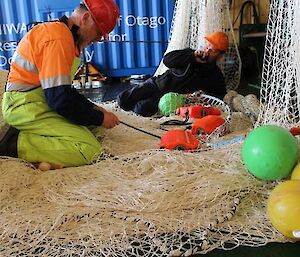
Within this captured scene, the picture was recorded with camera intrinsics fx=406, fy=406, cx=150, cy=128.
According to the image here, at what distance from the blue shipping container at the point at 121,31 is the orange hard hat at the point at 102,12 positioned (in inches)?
122

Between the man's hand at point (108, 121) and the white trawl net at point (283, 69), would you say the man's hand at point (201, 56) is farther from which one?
the man's hand at point (108, 121)

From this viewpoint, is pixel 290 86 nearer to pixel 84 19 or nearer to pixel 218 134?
pixel 218 134

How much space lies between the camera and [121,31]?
16.5ft

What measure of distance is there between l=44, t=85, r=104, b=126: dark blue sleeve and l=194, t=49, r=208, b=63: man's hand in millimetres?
1337

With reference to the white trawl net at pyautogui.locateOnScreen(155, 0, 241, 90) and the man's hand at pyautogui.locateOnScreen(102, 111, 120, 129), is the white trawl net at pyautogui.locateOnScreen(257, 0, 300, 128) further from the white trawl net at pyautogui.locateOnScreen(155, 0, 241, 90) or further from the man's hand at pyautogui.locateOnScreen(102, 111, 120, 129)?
the white trawl net at pyautogui.locateOnScreen(155, 0, 241, 90)

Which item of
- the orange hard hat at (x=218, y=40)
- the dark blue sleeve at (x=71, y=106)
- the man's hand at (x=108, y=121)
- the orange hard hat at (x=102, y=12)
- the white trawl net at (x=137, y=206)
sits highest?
the orange hard hat at (x=102, y=12)

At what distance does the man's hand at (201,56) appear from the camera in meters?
3.03

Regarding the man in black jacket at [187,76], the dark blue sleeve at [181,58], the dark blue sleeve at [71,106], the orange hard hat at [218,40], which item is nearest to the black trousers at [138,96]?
the man in black jacket at [187,76]

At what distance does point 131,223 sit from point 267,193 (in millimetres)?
511

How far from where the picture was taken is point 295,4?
5.31ft

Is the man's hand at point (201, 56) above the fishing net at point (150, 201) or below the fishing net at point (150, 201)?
above

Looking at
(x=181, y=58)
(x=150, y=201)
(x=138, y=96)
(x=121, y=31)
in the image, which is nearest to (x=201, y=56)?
(x=181, y=58)

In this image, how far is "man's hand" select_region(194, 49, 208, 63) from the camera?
3.03 meters

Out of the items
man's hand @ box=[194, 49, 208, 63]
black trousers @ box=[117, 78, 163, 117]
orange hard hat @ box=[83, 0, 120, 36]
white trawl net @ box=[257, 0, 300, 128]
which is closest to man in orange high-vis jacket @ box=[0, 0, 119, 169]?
orange hard hat @ box=[83, 0, 120, 36]
